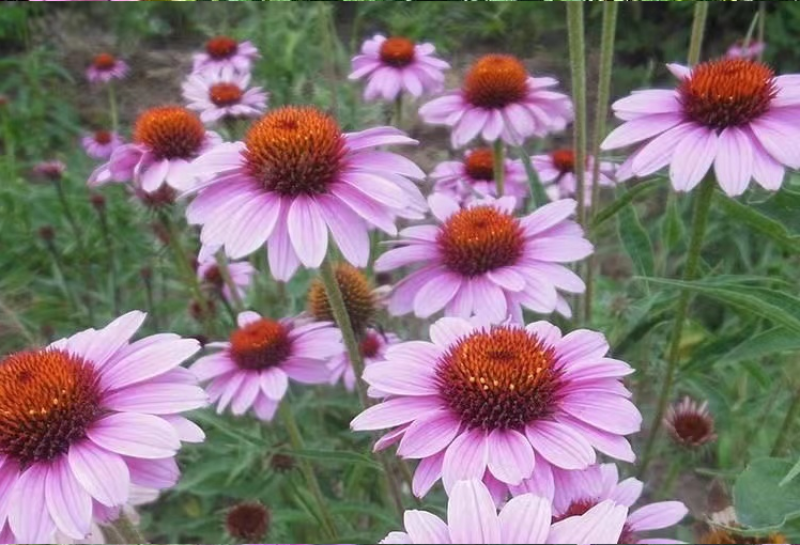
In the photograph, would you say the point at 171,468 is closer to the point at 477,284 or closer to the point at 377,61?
the point at 477,284

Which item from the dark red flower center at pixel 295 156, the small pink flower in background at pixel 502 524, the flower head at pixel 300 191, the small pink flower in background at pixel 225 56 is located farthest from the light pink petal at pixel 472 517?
the small pink flower in background at pixel 225 56

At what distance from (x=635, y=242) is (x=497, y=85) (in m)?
0.39

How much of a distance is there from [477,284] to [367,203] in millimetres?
217

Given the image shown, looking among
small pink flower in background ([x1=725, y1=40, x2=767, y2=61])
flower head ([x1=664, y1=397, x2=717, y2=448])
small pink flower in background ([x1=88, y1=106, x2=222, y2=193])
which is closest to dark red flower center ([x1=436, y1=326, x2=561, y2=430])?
flower head ([x1=664, y1=397, x2=717, y2=448])

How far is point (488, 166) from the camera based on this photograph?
61.9 inches

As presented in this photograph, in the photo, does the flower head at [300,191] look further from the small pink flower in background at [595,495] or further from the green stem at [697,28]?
the green stem at [697,28]

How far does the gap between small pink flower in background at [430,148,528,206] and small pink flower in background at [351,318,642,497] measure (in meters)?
0.71

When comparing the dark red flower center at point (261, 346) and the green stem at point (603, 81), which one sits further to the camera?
the dark red flower center at point (261, 346)

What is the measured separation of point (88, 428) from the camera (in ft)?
2.45

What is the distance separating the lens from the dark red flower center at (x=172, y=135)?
1350mm

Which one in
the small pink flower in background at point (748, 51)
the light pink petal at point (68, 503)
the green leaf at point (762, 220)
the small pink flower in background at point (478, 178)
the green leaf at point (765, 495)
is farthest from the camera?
the small pink flower in background at point (748, 51)

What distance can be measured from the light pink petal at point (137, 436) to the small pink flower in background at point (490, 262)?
366 mm

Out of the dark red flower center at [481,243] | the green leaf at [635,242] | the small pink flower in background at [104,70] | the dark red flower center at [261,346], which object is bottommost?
the small pink flower in background at [104,70]

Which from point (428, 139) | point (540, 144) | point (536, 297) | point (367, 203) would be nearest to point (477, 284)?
point (536, 297)
